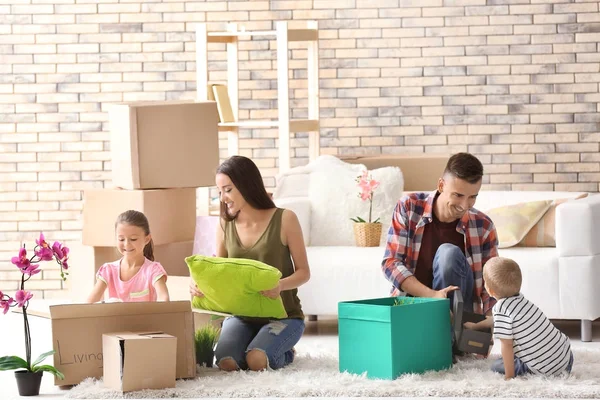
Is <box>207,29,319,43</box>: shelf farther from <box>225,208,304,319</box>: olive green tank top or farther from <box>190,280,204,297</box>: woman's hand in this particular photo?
<box>190,280,204,297</box>: woman's hand

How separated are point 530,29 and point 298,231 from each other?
2.87 meters

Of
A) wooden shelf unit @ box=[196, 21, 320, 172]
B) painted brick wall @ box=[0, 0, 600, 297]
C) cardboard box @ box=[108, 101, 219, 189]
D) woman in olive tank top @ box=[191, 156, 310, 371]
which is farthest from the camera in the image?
painted brick wall @ box=[0, 0, 600, 297]

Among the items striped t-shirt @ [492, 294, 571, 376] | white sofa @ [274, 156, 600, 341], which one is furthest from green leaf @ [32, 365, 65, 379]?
white sofa @ [274, 156, 600, 341]

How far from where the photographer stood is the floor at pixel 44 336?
148 inches

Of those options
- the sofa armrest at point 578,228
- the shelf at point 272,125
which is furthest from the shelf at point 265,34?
the sofa armrest at point 578,228

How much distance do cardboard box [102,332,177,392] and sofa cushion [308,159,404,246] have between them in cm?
185

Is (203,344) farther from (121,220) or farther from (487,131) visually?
(487,131)

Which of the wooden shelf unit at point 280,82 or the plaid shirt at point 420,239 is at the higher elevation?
the wooden shelf unit at point 280,82

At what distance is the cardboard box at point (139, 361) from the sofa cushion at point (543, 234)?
2013 millimetres

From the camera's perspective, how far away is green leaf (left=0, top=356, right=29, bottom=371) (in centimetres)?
324

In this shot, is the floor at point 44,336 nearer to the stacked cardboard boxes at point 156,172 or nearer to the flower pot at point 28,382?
the flower pot at point 28,382

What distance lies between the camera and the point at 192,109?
458 cm

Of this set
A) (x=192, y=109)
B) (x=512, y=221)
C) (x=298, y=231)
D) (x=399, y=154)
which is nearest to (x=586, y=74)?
(x=399, y=154)

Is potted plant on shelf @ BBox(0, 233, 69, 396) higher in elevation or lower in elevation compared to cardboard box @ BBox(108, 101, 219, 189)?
lower
